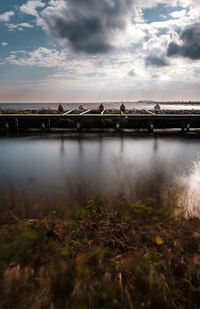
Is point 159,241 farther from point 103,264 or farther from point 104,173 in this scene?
point 104,173

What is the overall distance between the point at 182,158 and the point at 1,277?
34.6 ft

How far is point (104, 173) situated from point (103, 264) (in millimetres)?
5311

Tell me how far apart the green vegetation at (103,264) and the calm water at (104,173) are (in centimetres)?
180

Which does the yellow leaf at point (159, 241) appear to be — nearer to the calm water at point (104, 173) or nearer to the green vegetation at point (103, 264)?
the green vegetation at point (103, 264)

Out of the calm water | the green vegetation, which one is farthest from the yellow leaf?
the calm water

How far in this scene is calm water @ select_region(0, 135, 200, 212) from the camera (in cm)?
555

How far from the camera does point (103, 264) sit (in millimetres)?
2312

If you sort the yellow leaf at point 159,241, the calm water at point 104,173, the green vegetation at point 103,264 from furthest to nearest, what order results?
the calm water at point 104,173
the yellow leaf at point 159,241
the green vegetation at point 103,264

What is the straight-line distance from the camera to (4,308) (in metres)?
1.62

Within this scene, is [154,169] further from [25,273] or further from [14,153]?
[14,153]

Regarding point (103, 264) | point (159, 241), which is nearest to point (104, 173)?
point (159, 241)

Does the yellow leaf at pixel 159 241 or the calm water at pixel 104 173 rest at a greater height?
the yellow leaf at pixel 159 241

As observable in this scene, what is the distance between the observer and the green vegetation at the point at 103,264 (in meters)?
1.75

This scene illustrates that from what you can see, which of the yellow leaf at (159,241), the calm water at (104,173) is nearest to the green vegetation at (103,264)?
the yellow leaf at (159,241)
